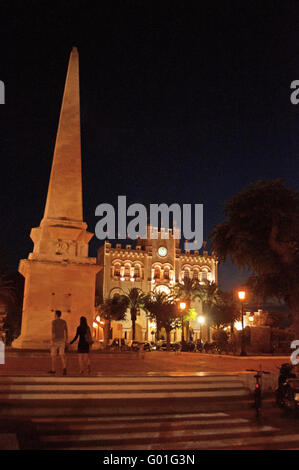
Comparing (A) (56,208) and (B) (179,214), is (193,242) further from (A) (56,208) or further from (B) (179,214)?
(A) (56,208)

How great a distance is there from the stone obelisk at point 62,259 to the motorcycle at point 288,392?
11219mm

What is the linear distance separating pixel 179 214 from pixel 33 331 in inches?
2908

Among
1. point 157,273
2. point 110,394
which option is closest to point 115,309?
point 157,273

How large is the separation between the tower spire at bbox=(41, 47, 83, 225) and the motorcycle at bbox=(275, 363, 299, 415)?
1333cm

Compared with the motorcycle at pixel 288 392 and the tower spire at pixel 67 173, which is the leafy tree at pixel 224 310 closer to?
the tower spire at pixel 67 173

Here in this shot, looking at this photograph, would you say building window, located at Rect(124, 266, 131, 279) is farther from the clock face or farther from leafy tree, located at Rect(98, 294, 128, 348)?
leafy tree, located at Rect(98, 294, 128, 348)

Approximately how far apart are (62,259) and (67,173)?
4.29m

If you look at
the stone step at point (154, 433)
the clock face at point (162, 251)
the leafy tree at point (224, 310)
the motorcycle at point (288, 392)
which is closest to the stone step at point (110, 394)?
the stone step at point (154, 433)

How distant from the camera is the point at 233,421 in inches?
313

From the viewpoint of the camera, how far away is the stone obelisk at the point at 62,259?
60.8 feet

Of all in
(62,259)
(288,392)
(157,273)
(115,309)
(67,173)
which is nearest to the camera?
(288,392)

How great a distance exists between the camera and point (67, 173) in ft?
68.9

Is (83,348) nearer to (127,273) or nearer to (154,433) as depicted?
(154,433)

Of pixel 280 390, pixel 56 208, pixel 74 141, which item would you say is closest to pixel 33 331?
pixel 56 208
